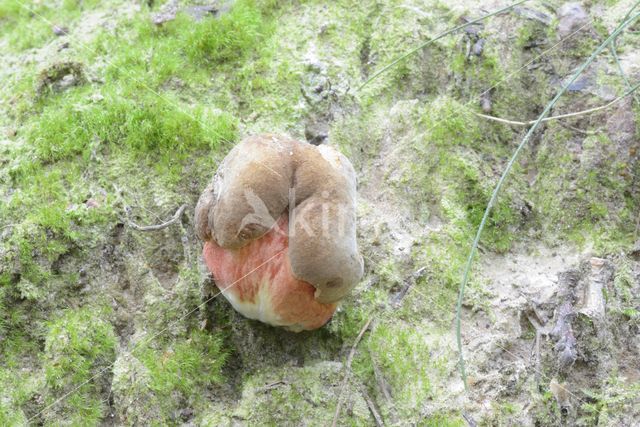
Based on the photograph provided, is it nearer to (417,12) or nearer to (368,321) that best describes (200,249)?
(368,321)

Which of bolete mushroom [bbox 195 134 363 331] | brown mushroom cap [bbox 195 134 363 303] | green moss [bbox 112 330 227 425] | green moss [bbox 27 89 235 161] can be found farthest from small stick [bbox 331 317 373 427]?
green moss [bbox 27 89 235 161]

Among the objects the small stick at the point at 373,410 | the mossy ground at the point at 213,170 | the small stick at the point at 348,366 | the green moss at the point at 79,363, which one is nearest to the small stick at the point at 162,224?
the mossy ground at the point at 213,170

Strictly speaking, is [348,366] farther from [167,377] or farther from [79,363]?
[79,363]

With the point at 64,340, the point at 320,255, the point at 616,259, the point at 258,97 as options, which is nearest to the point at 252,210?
the point at 320,255

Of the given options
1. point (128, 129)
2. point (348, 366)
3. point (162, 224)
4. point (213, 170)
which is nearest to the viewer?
point (348, 366)

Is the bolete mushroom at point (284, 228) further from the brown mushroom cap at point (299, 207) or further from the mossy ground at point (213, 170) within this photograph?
the mossy ground at point (213, 170)

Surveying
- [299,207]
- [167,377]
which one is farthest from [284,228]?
[167,377]

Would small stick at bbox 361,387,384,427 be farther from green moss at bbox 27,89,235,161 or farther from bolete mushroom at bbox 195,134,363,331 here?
green moss at bbox 27,89,235,161
